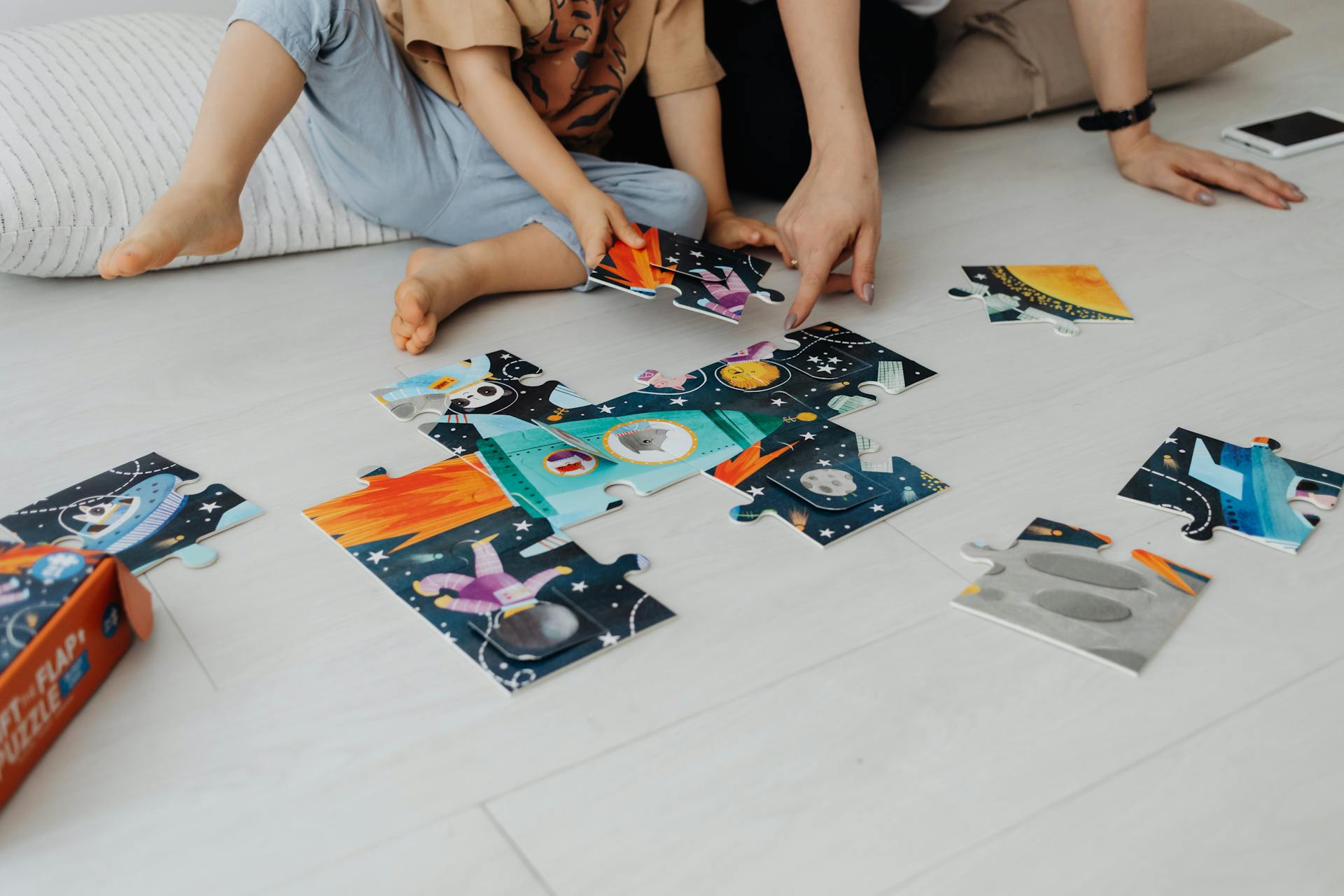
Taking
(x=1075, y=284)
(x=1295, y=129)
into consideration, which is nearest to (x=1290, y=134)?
(x=1295, y=129)

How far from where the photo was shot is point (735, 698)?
0.72 meters

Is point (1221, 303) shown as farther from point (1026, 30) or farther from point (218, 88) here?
point (218, 88)

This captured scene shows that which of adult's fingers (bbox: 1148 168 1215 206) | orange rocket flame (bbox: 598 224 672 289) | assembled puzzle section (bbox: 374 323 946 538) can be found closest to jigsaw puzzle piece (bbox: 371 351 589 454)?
assembled puzzle section (bbox: 374 323 946 538)

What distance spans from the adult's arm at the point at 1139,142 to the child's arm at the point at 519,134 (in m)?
0.81

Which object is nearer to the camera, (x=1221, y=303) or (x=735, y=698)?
(x=735, y=698)

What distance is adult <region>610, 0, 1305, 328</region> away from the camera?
1235 millimetres

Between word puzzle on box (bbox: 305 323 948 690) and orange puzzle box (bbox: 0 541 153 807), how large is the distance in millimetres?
174

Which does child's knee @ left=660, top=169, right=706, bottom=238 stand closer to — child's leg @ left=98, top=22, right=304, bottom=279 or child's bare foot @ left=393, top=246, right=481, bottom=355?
child's bare foot @ left=393, top=246, right=481, bottom=355

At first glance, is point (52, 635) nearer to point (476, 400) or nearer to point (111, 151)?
point (476, 400)

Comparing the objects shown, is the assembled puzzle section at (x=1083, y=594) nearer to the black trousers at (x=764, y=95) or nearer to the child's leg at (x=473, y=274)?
the child's leg at (x=473, y=274)

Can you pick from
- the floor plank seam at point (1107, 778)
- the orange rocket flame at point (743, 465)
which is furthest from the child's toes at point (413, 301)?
the floor plank seam at point (1107, 778)

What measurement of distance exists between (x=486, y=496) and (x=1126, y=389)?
62cm

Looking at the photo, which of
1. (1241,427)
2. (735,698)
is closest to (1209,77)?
(1241,427)

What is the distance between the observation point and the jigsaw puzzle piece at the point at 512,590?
75cm
